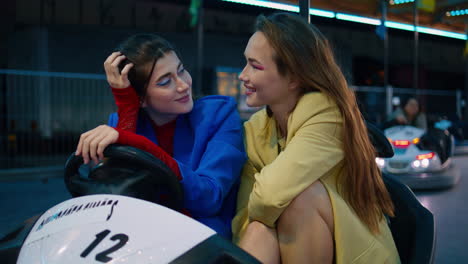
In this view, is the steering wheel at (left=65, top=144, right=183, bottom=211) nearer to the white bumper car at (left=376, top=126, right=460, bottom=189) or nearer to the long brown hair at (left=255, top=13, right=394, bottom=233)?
the long brown hair at (left=255, top=13, right=394, bottom=233)

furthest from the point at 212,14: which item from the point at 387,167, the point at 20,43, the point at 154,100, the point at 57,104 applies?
the point at 154,100

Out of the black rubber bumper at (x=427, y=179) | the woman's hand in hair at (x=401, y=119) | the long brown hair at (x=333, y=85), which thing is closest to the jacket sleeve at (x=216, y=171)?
the long brown hair at (x=333, y=85)

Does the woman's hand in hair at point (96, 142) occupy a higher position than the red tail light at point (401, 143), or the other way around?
the woman's hand in hair at point (96, 142)

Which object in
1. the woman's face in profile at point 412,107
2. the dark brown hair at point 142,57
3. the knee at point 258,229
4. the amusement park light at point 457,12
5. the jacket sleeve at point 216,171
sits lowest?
the knee at point 258,229

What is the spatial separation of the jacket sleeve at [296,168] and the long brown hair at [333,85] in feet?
0.15

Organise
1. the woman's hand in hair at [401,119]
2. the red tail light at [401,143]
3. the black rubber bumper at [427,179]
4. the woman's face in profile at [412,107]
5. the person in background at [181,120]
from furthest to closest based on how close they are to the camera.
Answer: the woman's face in profile at [412,107] → the woman's hand in hair at [401,119] → the red tail light at [401,143] → the black rubber bumper at [427,179] → the person in background at [181,120]

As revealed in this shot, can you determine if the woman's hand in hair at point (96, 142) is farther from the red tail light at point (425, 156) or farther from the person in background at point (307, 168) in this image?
the red tail light at point (425, 156)

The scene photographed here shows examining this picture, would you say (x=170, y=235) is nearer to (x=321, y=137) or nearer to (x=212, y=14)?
(x=321, y=137)

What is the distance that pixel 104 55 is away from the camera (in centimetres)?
889

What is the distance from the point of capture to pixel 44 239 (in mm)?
917

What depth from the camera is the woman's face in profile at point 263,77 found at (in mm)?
1286

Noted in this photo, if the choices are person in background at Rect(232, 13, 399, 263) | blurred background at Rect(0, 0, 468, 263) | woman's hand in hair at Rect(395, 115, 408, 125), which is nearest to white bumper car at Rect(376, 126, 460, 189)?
woman's hand in hair at Rect(395, 115, 408, 125)

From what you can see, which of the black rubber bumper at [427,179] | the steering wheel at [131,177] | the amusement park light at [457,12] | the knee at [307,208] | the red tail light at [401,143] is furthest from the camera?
the amusement park light at [457,12]

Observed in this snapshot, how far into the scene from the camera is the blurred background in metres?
5.91
